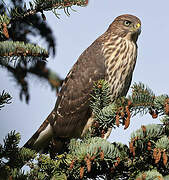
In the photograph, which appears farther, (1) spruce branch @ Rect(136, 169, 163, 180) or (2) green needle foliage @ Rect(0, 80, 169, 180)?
(2) green needle foliage @ Rect(0, 80, 169, 180)

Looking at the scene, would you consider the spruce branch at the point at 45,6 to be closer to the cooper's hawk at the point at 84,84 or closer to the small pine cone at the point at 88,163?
the small pine cone at the point at 88,163

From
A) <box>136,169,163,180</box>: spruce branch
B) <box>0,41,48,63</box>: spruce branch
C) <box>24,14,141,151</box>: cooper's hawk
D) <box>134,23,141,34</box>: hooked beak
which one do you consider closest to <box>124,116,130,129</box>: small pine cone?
<box>136,169,163,180</box>: spruce branch

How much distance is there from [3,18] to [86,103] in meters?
2.04

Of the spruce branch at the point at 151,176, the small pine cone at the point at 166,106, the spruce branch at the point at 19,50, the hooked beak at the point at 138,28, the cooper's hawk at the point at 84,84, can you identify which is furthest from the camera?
the hooked beak at the point at 138,28

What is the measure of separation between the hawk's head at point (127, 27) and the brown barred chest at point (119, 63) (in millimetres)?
123

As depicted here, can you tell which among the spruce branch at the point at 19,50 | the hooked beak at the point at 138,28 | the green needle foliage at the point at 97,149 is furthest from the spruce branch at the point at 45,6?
the hooked beak at the point at 138,28

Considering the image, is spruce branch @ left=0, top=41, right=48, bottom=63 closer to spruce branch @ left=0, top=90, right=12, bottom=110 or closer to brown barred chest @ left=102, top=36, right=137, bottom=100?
spruce branch @ left=0, top=90, right=12, bottom=110

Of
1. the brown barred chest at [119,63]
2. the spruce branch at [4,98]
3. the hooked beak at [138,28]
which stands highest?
the hooked beak at [138,28]

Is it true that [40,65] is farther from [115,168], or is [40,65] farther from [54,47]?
[115,168]

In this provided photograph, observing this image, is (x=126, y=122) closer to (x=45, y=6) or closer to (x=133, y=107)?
(x=133, y=107)

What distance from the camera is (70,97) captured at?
15.6 feet

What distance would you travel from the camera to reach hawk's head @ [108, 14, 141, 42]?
16.7ft

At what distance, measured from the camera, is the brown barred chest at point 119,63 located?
A: 14.9ft

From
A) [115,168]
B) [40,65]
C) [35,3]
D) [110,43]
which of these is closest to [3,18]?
[35,3]
